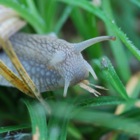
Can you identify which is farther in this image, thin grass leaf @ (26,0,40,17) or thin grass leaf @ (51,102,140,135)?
thin grass leaf @ (26,0,40,17)

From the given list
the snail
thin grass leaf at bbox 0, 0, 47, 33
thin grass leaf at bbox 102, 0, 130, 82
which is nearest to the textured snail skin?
the snail

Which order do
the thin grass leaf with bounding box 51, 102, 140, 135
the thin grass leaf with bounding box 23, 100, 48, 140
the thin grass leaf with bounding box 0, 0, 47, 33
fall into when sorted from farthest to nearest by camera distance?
the thin grass leaf with bounding box 0, 0, 47, 33
the thin grass leaf with bounding box 51, 102, 140, 135
the thin grass leaf with bounding box 23, 100, 48, 140

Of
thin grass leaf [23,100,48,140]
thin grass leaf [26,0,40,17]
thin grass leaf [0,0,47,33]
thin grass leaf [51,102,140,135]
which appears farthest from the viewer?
thin grass leaf [26,0,40,17]

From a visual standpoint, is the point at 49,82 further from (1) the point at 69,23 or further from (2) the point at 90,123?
(1) the point at 69,23

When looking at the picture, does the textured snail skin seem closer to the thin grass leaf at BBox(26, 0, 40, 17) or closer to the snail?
the snail

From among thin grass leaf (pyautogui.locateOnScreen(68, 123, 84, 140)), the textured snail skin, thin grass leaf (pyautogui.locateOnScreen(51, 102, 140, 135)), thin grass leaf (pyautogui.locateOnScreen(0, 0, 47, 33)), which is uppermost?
thin grass leaf (pyautogui.locateOnScreen(0, 0, 47, 33))

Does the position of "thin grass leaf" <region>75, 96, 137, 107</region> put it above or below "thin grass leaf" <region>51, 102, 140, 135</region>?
above

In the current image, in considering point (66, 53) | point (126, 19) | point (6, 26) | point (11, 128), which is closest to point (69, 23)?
point (126, 19)
